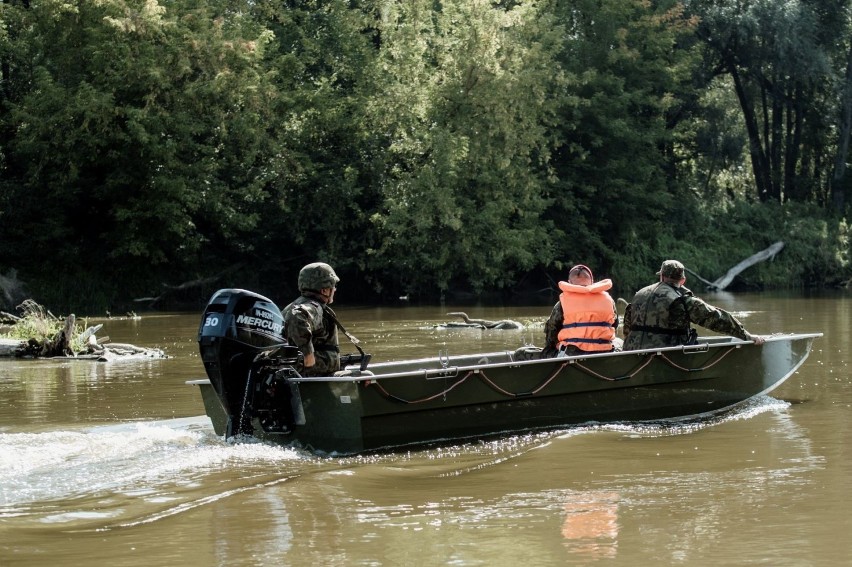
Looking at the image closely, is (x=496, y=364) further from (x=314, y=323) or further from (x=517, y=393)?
(x=314, y=323)

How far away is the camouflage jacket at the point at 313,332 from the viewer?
362 inches

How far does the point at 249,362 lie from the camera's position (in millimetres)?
8992

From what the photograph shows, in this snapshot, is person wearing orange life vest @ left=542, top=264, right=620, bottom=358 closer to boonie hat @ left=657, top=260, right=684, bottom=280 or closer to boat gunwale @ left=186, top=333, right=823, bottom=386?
boat gunwale @ left=186, top=333, right=823, bottom=386

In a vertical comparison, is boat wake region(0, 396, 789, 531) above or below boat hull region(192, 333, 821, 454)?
below

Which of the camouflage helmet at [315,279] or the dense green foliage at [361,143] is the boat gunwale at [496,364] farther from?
the dense green foliage at [361,143]

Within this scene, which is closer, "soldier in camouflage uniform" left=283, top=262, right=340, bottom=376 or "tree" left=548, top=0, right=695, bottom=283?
"soldier in camouflage uniform" left=283, top=262, right=340, bottom=376

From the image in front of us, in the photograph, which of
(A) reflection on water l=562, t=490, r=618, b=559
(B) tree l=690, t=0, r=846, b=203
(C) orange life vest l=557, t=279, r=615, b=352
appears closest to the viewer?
(A) reflection on water l=562, t=490, r=618, b=559

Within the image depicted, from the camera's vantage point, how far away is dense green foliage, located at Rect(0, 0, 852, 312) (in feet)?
90.1

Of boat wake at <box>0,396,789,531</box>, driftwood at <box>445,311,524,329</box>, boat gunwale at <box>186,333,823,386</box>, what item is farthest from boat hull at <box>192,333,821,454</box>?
driftwood at <box>445,311,524,329</box>

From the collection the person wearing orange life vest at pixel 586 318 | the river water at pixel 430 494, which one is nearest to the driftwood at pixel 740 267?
the river water at pixel 430 494

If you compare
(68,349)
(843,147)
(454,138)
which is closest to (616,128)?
(454,138)

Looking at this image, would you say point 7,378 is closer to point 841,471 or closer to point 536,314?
point 841,471

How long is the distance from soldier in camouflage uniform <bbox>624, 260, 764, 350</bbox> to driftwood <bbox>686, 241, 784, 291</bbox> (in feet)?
→ 71.2

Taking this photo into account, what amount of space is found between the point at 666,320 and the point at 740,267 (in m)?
24.5
